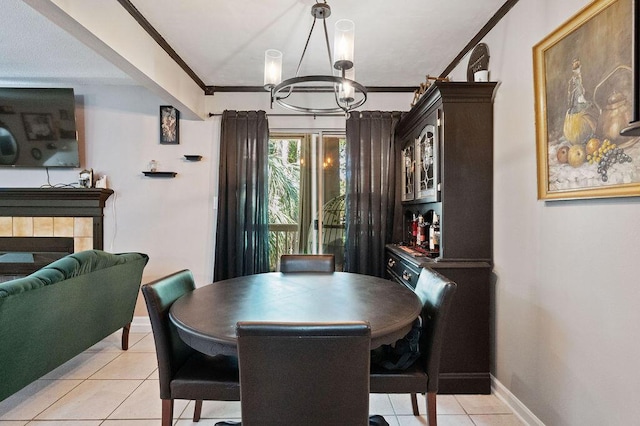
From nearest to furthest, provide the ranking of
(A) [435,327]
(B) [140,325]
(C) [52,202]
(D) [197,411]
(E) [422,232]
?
(A) [435,327] → (D) [197,411] → (E) [422,232] → (C) [52,202] → (B) [140,325]

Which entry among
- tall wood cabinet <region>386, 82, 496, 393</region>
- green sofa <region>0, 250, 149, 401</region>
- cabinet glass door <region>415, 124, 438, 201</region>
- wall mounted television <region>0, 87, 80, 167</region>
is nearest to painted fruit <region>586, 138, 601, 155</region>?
tall wood cabinet <region>386, 82, 496, 393</region>

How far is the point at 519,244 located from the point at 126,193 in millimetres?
3579

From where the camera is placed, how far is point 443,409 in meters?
2.07

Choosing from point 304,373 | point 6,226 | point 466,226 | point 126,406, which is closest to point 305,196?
point 466,226

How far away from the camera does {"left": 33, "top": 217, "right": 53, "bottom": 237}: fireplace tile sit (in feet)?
11.0

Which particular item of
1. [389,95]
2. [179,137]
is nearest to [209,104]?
[179,137]

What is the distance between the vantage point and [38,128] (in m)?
3.37

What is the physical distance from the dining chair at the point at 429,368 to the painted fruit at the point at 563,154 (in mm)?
791

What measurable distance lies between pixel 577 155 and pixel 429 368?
1.18m

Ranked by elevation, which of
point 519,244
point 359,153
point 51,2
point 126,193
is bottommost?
point 519,244

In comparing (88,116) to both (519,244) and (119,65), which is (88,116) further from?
(519,244)

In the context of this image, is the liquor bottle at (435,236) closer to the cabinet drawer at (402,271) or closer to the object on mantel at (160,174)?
the cabinet drawer at (402,271)

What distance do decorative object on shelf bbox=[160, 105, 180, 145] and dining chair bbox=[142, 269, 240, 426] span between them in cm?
233

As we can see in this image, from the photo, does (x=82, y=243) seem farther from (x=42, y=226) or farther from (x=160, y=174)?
(x=160, y=174)
